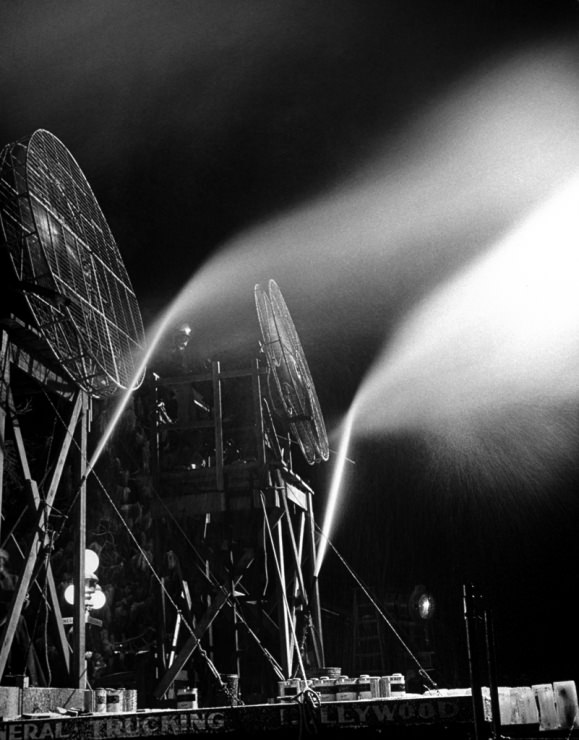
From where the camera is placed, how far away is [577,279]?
20.6m

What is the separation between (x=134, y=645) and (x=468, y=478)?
1310 centimetres

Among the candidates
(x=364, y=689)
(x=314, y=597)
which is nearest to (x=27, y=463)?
(x=364, y=689)

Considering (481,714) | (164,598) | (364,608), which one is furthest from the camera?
(364,608)

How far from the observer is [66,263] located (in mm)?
10266

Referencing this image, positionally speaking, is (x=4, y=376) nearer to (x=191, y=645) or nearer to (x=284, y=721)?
(x=284, y=721)

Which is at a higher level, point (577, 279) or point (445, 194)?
point (445, 194)

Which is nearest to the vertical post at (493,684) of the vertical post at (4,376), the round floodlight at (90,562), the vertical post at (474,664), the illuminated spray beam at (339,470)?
the vertical post at (474,664)

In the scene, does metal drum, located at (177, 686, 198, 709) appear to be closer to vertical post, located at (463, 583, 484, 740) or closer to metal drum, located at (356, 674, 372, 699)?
metal drum, located at (356, 674, 372, 699)

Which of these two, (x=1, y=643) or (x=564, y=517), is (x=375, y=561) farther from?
(x=1, y=643)

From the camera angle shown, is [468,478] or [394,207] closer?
[394,207]

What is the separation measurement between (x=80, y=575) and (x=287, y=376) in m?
5.98

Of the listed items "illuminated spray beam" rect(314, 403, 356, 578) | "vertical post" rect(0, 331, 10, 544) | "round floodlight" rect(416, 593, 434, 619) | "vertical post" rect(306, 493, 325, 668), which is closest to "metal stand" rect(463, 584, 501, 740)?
"vertical post" rect(0, 331, 10, 544)

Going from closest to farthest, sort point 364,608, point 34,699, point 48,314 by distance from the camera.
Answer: point 34,699, point 48,314, point 364,608

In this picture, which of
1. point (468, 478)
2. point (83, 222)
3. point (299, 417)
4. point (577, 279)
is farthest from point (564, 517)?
point (83, 222)
